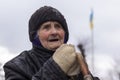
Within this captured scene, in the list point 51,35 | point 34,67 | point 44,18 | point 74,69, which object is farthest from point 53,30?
point 74,69

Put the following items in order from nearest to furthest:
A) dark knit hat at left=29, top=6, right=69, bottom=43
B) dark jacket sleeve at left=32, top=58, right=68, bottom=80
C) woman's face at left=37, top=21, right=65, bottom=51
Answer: dark jacket sleeve at left=32, top=58, right=68, bottom=80, woman's face at left=37, top=21, right=65, bottom=51, dark knit hat at left=29, top=6, right=69, bottom=43

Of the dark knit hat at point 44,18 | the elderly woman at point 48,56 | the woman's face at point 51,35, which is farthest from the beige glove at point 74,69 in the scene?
→ the dark knit hat at point 44,18

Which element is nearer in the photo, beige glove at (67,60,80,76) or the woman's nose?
beige glove at (67,60,80,76)

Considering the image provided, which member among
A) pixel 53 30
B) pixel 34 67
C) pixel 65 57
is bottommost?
pixel 34 67

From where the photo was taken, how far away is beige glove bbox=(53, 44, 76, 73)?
185 inches

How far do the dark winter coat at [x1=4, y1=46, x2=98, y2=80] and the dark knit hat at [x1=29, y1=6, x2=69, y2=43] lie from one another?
187 mm

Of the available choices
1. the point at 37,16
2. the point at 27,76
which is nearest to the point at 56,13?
the point at 37,16

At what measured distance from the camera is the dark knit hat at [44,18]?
519 cm

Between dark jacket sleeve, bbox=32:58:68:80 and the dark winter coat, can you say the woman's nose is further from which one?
dark jacket sleeve, bbox=32:58:68:80

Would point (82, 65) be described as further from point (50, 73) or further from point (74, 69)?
point (50, 73)

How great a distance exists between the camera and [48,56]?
5.03 metres

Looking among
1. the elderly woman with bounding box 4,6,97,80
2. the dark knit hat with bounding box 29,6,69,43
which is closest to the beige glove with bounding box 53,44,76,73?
the elderly woman with bounding box 4,6,97,80

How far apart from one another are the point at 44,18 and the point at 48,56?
37 cm

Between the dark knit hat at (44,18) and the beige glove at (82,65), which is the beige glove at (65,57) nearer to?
the beige glove at (82,65)
